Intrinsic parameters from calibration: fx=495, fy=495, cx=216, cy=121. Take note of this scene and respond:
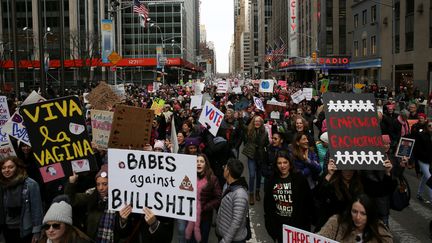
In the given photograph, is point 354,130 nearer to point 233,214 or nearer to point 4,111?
point 233,214

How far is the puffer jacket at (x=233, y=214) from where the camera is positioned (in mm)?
5348

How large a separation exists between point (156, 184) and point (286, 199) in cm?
176

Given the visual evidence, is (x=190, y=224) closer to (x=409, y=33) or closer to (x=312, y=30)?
(x=409, y=33)

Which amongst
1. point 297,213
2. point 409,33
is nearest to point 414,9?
point 409,33

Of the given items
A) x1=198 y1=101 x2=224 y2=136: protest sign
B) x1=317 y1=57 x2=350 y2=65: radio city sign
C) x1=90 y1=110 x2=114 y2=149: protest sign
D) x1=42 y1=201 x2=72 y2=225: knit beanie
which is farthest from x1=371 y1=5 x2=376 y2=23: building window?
x1=42 y1=201 x2=72 y2=225: knit beanie

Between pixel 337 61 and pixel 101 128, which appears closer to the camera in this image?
pixel 101 128

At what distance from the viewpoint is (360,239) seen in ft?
13.9

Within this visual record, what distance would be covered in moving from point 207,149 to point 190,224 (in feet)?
10.3

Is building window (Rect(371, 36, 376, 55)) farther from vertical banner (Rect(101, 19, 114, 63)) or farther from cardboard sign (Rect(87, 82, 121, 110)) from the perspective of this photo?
cardboard sign (Rect(87, 82, 121, 110))

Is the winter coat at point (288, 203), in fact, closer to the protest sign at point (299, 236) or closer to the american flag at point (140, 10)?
the protest sign at point (299, 236)

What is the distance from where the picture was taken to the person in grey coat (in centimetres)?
535

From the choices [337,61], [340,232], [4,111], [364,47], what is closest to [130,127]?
[340,232]

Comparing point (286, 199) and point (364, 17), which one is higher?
point (364, 17)

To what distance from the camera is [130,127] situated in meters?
7.31
